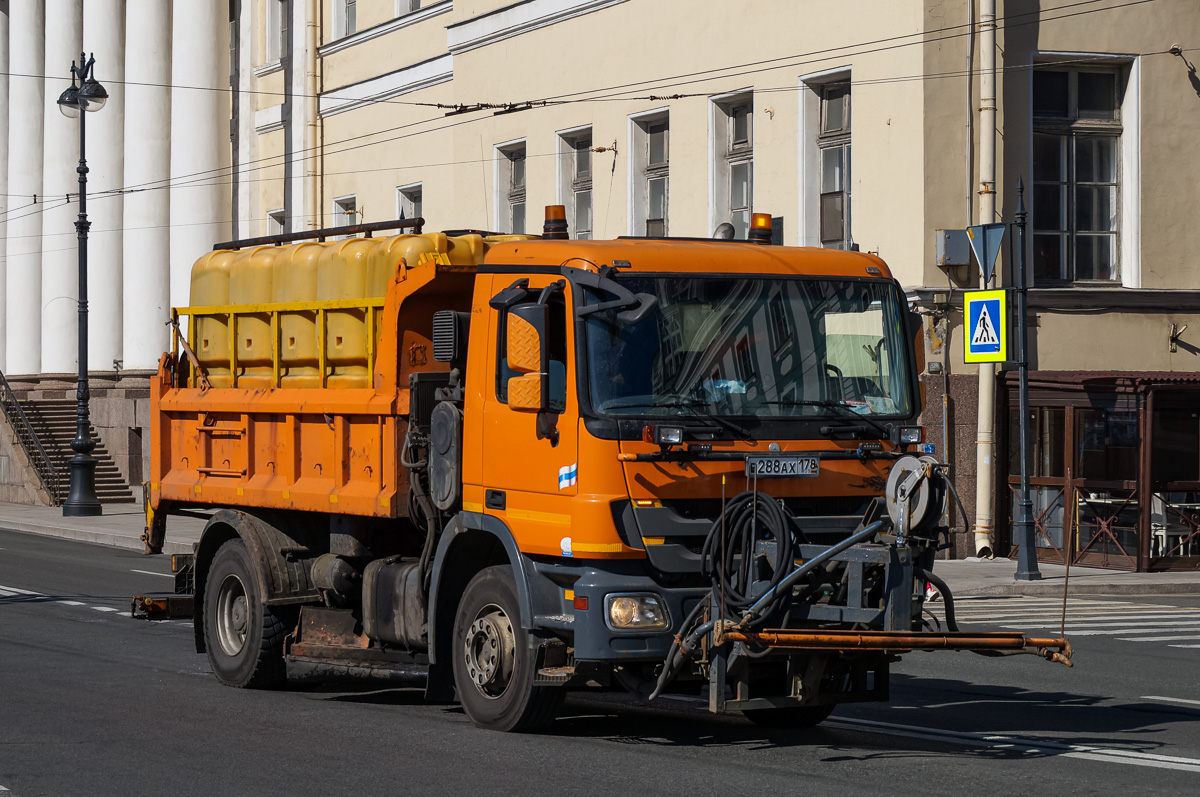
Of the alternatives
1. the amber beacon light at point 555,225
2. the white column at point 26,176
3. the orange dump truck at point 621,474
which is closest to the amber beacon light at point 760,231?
the orange dump truck at point 621,474

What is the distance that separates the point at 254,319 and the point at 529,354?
3.91 metres

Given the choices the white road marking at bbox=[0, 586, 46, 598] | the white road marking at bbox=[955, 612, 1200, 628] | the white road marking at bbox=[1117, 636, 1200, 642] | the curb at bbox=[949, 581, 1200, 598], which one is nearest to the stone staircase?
the white road marking at bbox=[0, 586, 46, 598]

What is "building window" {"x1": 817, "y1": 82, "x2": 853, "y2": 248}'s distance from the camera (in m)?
24.2

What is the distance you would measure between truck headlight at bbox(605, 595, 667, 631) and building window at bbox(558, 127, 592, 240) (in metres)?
20.9

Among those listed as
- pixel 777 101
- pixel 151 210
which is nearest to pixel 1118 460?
pixel 777 101

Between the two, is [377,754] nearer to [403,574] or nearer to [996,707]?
[403,574]

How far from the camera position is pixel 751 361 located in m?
9.31

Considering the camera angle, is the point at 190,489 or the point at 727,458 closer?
the point at 727,458

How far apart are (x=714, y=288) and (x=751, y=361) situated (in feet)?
1.46

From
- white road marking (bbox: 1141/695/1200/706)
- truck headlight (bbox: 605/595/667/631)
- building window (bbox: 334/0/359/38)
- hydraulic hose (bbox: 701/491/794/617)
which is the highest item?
building window (bbox: 334/0/359/38)

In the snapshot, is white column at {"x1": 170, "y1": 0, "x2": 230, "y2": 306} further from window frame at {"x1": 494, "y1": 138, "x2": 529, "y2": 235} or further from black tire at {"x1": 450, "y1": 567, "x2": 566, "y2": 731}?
black tire at {"x1": 450, "y1": 567, "x2": 566, "y2": 731}

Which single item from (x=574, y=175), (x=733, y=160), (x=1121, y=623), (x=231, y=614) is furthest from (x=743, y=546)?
(x=574, y=175)

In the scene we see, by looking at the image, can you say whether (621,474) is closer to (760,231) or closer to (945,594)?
(945,594)

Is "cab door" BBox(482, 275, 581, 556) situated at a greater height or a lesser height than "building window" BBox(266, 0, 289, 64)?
lesser
